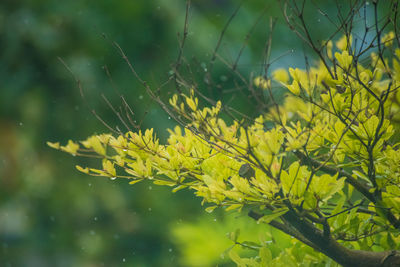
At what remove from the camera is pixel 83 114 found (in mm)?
3180

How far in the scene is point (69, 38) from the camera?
3162 mm

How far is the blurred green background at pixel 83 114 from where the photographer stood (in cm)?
310

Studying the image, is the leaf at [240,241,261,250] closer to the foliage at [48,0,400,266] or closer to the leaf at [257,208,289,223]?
the foliage at [48,0,400,266]

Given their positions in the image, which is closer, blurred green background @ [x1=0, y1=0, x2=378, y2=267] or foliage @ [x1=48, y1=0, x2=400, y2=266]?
foliage @ [x1=48, y1=0, x2=400, y2=266]

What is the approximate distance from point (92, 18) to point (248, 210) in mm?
2644

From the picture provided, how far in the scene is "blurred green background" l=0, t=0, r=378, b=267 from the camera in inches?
122

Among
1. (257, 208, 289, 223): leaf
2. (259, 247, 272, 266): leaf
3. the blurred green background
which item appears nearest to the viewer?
(257, 208, 289, 223): leaf

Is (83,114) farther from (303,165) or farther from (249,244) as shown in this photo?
(303,165)

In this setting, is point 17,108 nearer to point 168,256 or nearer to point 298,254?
point 168,256

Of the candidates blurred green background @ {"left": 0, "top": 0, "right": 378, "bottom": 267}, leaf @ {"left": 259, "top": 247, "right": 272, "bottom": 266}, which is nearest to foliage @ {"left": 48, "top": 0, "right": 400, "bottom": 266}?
leaf @ {"left": 259, "top": 247, "right": 272, "bottom": 266}

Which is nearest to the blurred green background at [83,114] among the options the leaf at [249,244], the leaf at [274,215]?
the leaf at [249,244]

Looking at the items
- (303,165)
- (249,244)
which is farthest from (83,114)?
(303,165)

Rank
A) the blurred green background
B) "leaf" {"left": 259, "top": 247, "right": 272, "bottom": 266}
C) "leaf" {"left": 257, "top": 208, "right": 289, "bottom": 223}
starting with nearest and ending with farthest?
1. "leaf" {"left": 257, "top": 208, "right": 289, "bottom": 223}
2. "leaf" {"left": 259, "top": 247, "right": 272, "bottom": 266}
3. the blurred green background

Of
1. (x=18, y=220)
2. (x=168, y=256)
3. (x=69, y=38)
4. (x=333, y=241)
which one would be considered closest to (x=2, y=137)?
(x=18, y=220)
